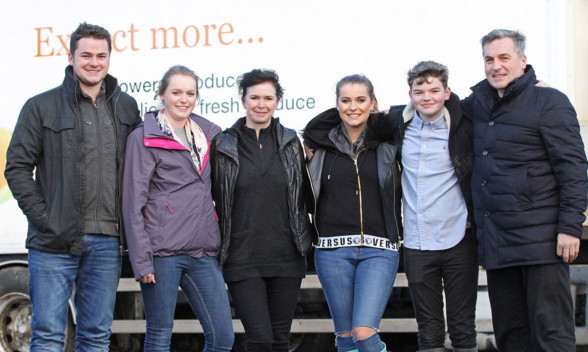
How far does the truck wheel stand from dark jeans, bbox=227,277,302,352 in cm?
270

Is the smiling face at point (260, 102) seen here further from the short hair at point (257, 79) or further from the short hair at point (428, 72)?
the short hair at point (428, 72)

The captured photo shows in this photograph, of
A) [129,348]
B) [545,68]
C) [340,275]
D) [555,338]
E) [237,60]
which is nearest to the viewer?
[555,338]

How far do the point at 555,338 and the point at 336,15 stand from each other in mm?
2824

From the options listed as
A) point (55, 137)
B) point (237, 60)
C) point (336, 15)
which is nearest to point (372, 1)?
point (336, 15)

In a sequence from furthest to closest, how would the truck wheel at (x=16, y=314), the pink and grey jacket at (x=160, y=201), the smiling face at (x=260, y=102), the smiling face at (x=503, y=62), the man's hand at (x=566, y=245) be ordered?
the truck wheel at (x=16, y=314)
the smiling face at (x=260, y=102)
the smiling face at (x=503, y=62)
the pink and grey jacket at (x=160, y=201)
the man's hand at (x=566, y=245)

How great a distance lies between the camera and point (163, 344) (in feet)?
12.0

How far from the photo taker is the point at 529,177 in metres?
3.52

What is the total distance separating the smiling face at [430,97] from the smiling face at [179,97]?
117 cm

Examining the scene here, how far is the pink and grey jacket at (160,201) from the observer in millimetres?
3529

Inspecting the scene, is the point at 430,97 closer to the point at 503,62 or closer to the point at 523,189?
the point at 503,62

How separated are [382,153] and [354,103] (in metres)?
0.30

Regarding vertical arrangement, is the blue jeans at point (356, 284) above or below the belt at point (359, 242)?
below

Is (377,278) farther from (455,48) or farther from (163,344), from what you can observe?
(455,48)

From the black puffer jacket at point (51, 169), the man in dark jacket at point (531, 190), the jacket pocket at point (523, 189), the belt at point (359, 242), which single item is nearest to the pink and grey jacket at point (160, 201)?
the black puffer jacket at point (51, 169)
